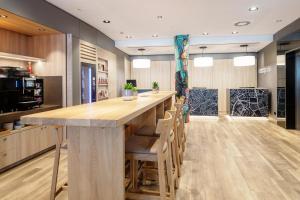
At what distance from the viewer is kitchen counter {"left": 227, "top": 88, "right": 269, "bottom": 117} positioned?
25.4 ft

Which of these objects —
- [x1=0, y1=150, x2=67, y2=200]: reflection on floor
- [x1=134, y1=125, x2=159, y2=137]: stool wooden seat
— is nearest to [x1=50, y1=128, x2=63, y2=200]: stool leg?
[x1=0, y1=150, x2=67, y2=200]: reflection on floor

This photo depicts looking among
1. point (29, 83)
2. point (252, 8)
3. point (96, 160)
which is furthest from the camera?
point (252, 8)

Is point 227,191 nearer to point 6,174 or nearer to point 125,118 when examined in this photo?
point 125,118

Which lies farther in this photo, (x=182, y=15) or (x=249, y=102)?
(x=249, y=102)

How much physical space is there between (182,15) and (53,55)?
115 inches

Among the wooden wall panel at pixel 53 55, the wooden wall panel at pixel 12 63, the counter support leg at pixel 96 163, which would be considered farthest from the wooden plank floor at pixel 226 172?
the wooden wall panel at pixel 12 63

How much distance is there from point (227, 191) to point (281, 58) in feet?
17.0

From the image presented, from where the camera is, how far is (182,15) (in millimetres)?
5043

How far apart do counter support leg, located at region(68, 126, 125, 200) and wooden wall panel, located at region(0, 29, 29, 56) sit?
3.32 meters

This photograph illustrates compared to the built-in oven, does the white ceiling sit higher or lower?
higher

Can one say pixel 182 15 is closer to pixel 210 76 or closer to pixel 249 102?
pixel 249 102

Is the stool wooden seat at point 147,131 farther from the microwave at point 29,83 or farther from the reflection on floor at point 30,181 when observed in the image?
the microwave at point 29,83

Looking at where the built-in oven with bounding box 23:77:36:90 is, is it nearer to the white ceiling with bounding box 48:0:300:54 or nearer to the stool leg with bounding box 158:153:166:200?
the white ceiling with bounding box 48:0:300:54

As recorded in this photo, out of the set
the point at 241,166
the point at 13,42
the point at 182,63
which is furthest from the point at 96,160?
the point at 182,63
